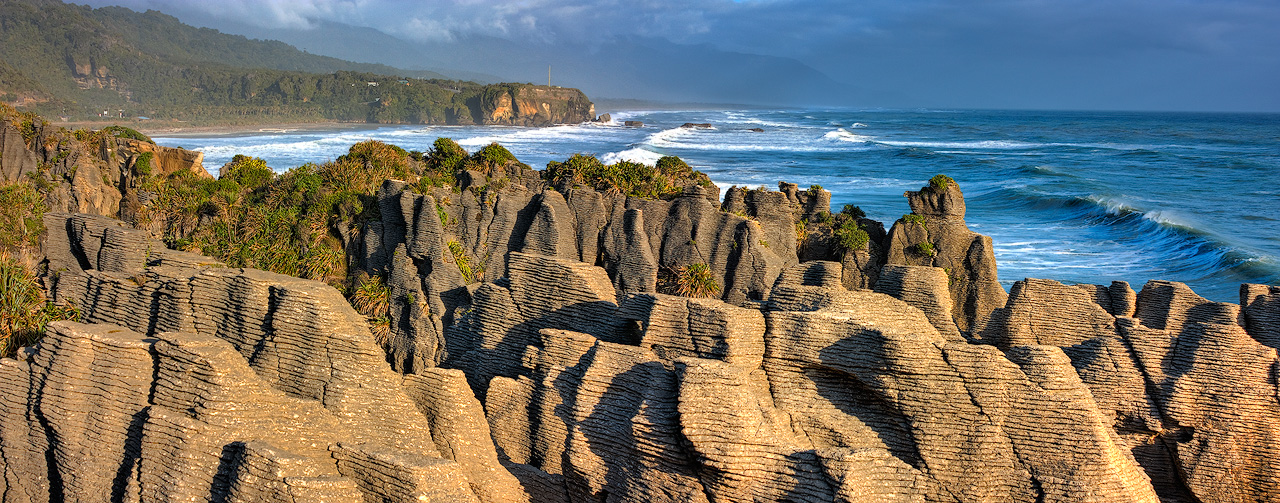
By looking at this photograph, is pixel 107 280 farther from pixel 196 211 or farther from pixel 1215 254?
pixel 1215 254

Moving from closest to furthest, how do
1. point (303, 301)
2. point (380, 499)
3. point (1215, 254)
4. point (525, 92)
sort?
point (380, 499) → point (303, 301) → point (1215, 254) → point (525, 92)

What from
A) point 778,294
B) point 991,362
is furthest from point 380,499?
point 991,362

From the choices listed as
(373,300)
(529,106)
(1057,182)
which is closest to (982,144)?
(1057,182)

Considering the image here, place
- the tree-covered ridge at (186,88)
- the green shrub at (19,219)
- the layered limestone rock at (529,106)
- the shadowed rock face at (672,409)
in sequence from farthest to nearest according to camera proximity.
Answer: the tree-covered ridge at (186,88) < the layered limestone rock at (529,106) < the green shrub at (19,219) < the shadowed rock face at (672,409)

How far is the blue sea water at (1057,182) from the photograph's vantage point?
34031 mm

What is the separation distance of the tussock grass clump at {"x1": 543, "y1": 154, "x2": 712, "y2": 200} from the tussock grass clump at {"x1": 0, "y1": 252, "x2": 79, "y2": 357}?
10779 mm

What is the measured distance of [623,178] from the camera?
2066cm

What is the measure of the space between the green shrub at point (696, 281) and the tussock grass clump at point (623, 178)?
2.79 meters

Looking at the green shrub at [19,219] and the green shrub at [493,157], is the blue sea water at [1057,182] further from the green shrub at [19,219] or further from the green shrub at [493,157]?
the green shrub at [19,219]

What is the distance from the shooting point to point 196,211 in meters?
20.2

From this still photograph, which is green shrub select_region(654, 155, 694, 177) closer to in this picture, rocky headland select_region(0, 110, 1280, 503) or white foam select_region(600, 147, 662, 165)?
rocky headland select_region(0, 110, 1280, 503)

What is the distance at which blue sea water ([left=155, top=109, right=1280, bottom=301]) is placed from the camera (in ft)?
112

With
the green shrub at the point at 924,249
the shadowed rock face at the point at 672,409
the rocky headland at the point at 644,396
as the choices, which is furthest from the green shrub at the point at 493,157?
the green shrub at the point at 924,249

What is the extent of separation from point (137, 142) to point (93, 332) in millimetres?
17015
